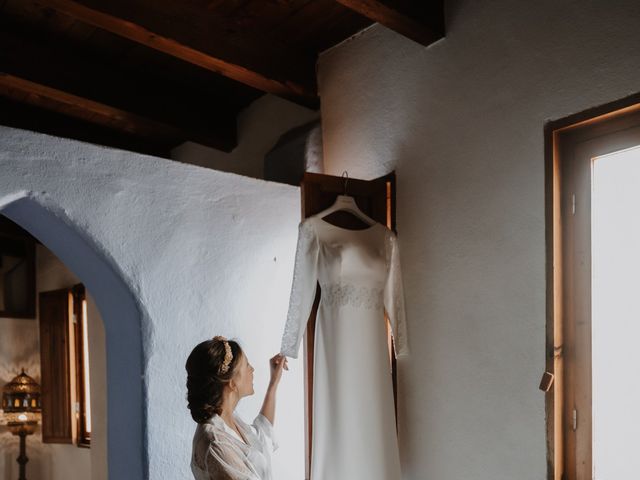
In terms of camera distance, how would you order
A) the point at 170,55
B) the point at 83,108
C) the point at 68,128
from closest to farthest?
the point at 170,55 → the point at 83,108 → the point at 68,128

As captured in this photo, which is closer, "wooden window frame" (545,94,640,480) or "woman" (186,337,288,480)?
"woman" (186,337,288,480)

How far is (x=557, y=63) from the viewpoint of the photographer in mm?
2418

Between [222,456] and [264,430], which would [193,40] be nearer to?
[264,430]

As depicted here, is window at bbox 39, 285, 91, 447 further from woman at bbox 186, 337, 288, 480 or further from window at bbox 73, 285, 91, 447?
woman at bbox 186, 337, 288, 480

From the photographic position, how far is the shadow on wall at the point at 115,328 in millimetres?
2609

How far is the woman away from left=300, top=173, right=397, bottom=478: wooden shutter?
1.95ft

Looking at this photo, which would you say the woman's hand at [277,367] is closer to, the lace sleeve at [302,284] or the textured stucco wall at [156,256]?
the lace sleeve at [302,284]

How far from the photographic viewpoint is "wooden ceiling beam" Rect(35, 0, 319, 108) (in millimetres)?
2881

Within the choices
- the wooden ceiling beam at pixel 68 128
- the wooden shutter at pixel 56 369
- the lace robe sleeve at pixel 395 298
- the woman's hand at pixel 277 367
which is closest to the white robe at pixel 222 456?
the woman's hand at pixel 277 367

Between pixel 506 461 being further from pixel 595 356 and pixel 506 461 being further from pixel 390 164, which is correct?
pixel 390 164

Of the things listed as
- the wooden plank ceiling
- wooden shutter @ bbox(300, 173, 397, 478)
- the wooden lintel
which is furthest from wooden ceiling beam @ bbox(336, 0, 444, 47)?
the wooden lintel

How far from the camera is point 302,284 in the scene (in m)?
2.81

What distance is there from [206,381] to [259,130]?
8.35 feet

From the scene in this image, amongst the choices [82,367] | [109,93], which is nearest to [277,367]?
[109,93]
